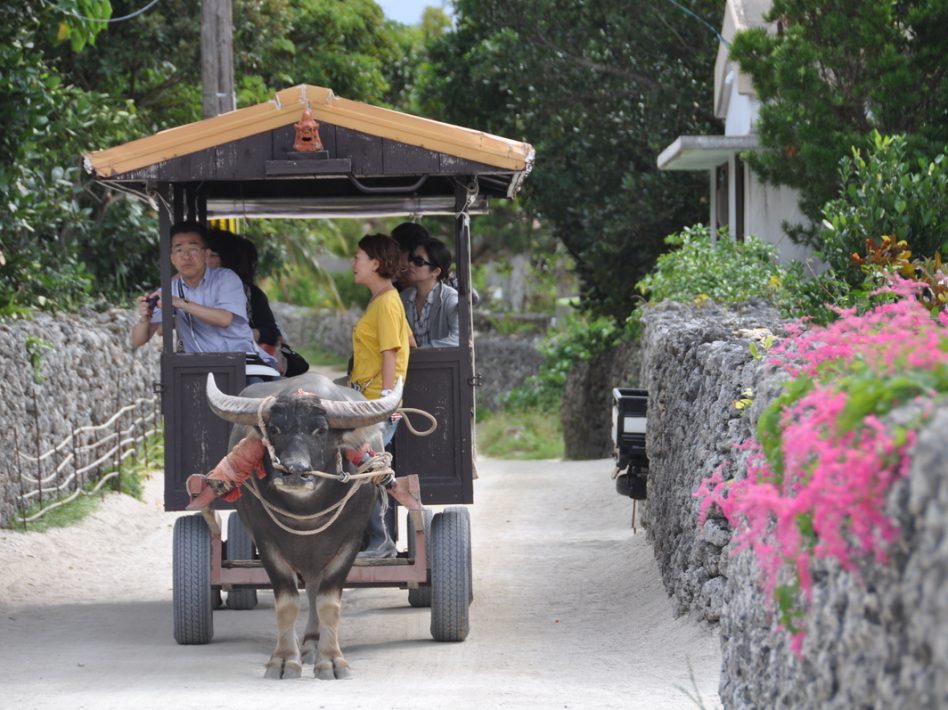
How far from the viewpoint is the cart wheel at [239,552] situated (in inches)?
346

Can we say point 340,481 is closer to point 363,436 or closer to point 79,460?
point 363,436

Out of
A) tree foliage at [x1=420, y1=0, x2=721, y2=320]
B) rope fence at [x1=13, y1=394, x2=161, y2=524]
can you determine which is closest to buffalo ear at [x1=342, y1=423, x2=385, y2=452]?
rope fence at [x1=13, y1=394, x2=161, y2=524]

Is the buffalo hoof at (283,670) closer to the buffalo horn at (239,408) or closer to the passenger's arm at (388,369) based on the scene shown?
the buffalo horn at (239,408)

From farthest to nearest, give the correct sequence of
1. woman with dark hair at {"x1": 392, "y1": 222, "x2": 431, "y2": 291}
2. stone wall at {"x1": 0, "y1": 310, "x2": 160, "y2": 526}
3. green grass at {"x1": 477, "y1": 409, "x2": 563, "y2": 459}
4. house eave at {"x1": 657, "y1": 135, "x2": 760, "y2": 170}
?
green grass at {"x1": 477, "y1": 409, "x2": 563, "y2": 459}
house eave at {"x1": 657, "y1": 135, "x2": 760, "y2": 170}
stone wall at {"x1": 0, "y1": 310, "x2": 160, "y2": 526}
woman with dark hair at {"x1": 392, "y1": 222, "x2": 431, "y2": 291}

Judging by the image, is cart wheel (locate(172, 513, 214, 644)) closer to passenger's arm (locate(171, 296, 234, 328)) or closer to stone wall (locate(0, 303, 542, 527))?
passenger's arm (locate(171, 296, 234, 328))

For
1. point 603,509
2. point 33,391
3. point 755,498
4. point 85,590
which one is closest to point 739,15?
point 603,509

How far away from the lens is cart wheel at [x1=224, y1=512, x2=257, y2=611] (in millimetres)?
8781

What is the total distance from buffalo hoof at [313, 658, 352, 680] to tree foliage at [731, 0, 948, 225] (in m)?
6.72

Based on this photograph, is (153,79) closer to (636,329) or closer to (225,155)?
(636,329)

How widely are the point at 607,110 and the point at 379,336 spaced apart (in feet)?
43.3

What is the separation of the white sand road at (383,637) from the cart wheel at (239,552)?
3.3 inches

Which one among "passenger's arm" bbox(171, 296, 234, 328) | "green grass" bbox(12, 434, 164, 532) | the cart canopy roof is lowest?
"green grass" bbox(12, 434, 164, 532)

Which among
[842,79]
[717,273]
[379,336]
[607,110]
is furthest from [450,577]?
[607,110]

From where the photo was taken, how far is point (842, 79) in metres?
12.2
